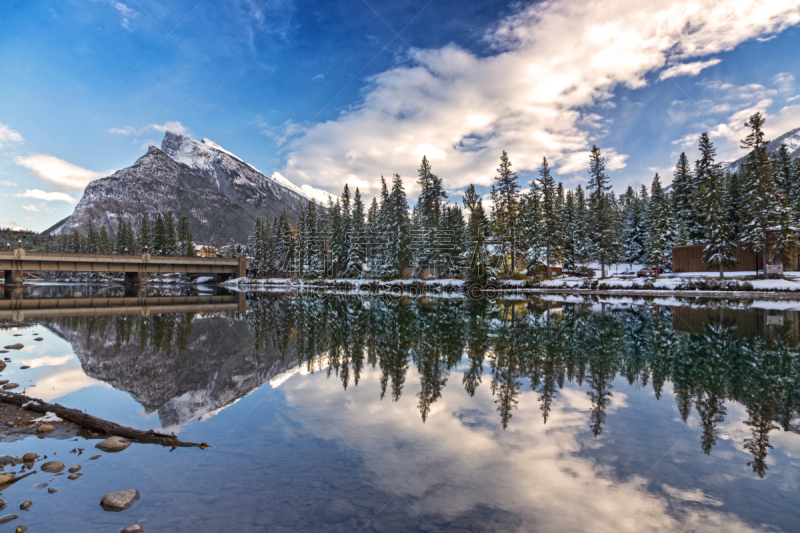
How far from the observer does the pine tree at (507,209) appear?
197 feet

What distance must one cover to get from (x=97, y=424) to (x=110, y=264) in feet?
293

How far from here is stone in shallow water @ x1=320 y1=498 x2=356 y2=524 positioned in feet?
18.2

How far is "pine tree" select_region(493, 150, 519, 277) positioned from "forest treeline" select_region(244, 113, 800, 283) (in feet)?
0.54

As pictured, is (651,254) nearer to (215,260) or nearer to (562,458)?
(562,458)

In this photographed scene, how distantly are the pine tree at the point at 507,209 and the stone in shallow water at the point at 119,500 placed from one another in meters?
58.9

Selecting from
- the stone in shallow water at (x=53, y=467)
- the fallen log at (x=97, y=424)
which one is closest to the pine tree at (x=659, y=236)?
the fallen log at (x=97, y=424)

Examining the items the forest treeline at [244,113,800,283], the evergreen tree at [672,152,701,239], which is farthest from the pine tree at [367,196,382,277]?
the evergreen tree at [672,152,701,239]

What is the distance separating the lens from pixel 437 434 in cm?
870

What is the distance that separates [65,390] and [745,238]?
208 feet

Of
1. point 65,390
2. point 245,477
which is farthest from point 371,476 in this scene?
point 65,390

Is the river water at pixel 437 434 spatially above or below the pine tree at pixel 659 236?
below

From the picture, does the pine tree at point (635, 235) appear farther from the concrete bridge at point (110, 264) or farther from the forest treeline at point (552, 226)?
the concrete bridge at point (110, 264)

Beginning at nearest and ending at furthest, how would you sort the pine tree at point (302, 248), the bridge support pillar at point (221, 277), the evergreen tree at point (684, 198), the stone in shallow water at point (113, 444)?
the stone in shallow water at point (113, 444)
the evergreen tree at point (684, 198)
the pine tree at point (302, 248)
the bridge support pillar at point (221, 277)

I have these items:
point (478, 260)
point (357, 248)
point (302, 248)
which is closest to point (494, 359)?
point (478, 260)
